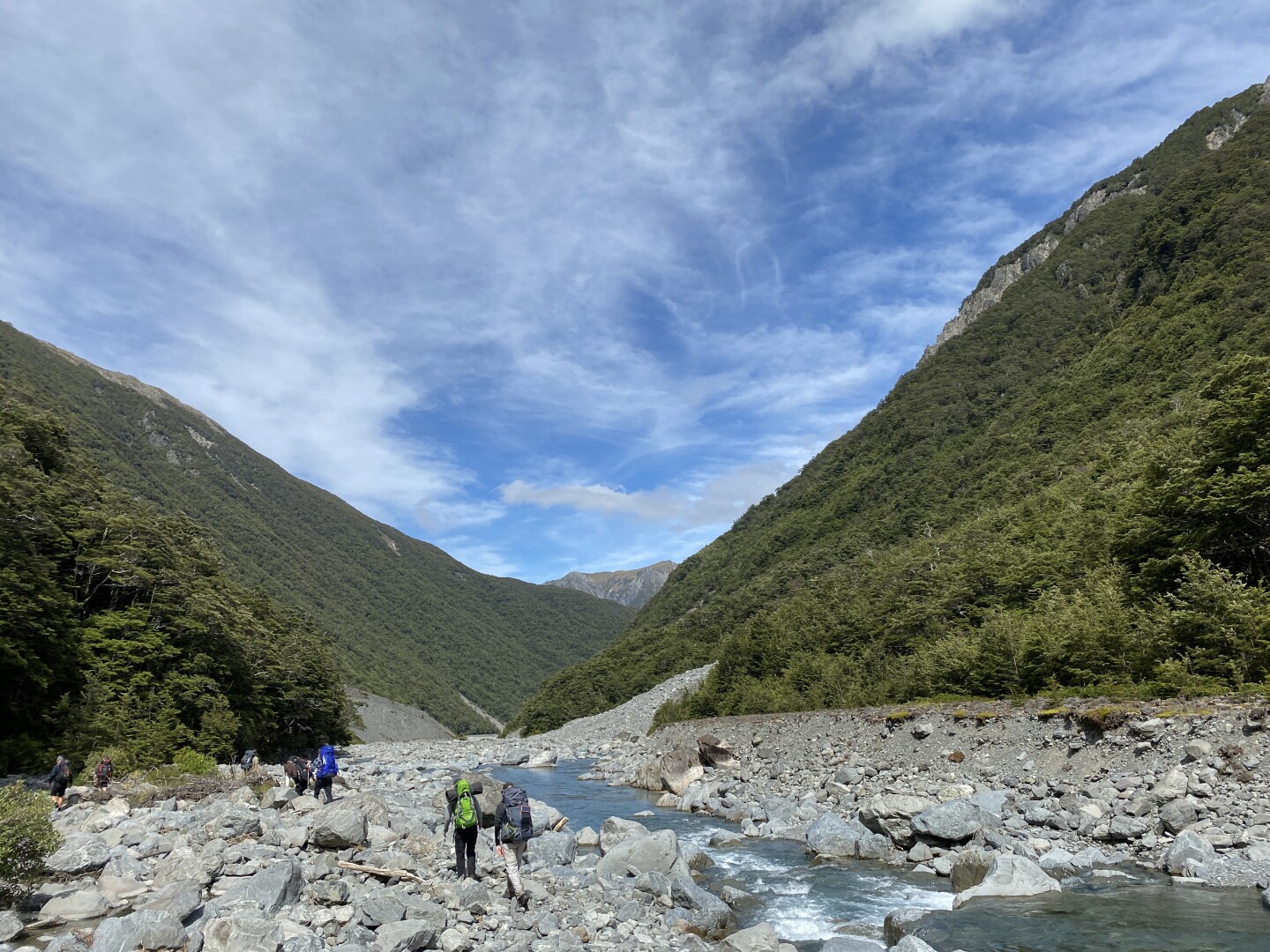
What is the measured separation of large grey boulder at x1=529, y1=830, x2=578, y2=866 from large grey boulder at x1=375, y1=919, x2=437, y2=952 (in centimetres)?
583

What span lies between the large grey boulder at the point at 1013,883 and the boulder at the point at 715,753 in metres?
20.1

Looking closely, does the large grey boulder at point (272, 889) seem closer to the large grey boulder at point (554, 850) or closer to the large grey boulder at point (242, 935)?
the large grey boulder at point (242, 935)

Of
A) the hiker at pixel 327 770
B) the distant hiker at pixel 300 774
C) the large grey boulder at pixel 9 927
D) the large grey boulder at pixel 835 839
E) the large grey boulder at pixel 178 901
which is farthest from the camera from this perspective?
the distant hiker at pixel 300 774

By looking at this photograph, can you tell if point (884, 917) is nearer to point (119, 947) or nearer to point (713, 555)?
point (119, 947)

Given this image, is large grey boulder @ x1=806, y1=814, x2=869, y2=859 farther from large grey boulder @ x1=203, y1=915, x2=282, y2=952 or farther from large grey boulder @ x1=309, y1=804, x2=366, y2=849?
Result: large grey boulder @ x1=203, y1=915, x2=282, y2=952

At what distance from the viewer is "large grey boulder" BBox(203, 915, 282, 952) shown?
309 inches

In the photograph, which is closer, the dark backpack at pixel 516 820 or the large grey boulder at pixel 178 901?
the large grey boulder at pixel 178 901

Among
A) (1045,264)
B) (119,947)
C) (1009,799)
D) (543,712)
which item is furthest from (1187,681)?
(1045,264)

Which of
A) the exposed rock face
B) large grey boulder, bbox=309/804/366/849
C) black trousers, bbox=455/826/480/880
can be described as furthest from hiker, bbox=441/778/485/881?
the exposed rock face

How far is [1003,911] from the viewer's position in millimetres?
10734

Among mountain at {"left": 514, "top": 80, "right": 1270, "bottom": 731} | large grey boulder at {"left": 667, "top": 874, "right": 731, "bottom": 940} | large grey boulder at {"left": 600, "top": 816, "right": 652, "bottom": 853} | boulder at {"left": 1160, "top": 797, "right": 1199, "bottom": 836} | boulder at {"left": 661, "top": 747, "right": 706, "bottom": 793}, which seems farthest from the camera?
boulder at {"left": 661, "top": 747, "right": 706, "bottom": 793}

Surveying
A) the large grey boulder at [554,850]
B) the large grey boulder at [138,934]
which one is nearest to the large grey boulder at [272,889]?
the large grey boulder at [138,934]

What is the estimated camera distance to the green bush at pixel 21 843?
9.38 m

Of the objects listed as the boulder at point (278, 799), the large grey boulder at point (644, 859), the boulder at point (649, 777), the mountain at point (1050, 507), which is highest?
the mountain at point (1050, 507)
